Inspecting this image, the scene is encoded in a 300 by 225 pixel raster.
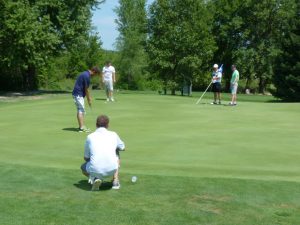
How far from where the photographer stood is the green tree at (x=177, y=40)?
1869 inches

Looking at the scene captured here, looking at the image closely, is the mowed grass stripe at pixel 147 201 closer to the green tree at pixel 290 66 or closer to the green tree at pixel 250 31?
the green tree at pixel 290 66

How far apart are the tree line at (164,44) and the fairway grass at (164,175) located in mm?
19198

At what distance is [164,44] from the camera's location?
47.5 meters

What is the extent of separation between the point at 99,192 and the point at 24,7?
28652 mm

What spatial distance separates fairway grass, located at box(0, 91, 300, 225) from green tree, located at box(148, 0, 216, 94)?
30.3 m

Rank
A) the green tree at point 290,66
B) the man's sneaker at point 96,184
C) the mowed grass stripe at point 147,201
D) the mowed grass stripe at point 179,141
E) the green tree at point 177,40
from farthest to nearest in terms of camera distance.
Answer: the green tree at point 177,40 < the green tree at point 290,66 < the mowed grass stripe at point 179,141 < the man's sneaker at point 96,184 < the mowed grass stripe at point 147,201

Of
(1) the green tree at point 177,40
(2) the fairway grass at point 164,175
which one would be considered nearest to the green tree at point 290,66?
(1) the green tree at point 177,40

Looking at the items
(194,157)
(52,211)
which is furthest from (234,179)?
(52,211)

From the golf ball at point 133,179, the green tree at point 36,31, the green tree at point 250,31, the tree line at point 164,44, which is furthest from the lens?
the green tree at point 250,31

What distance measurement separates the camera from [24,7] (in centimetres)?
3494

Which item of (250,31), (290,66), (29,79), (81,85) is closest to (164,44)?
(290,66)

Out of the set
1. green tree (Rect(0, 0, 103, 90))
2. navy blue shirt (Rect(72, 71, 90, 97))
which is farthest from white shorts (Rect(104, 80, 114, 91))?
navy blue shirt (Rect(72, 71, 90, 97))

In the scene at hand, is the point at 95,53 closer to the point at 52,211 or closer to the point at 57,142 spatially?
the point at 57,142

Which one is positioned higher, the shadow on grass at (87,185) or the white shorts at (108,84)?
the white shorts at (108,84)
